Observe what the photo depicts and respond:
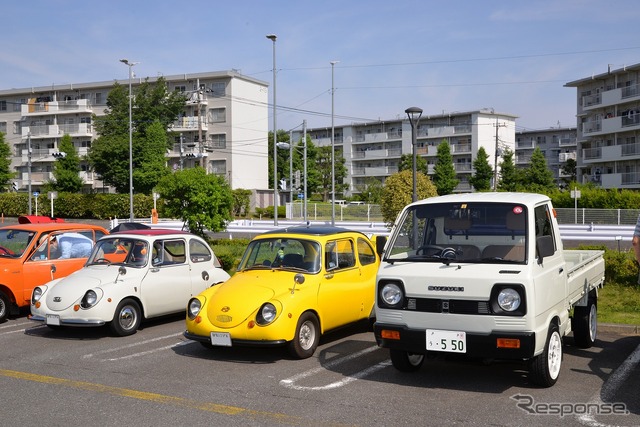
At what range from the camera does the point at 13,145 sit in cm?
7162

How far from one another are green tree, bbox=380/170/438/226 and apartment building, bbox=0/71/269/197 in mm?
33537

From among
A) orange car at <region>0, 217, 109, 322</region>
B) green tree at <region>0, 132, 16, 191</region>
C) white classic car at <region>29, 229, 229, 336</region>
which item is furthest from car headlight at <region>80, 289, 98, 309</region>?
green tree at <region>0, 132, 16, 191</region>

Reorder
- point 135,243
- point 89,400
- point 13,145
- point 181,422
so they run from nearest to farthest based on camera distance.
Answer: point 181,422 < point 89,400 < point 135,243 < point 13,145

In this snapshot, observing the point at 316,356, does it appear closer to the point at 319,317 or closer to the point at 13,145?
the point at 319,317

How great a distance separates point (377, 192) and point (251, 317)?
168ft

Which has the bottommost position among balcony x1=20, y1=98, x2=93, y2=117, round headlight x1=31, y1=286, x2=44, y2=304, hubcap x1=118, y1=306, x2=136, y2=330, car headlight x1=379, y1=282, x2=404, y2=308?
hubcap x1=118, y1=306, x2=136, y2=330

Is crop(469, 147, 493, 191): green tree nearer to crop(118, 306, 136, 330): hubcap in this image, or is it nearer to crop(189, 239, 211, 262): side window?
crop(189, 239, 211, 262): side window

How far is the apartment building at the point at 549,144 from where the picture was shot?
277 feet

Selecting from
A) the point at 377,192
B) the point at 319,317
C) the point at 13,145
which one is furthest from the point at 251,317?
the point at 13,145

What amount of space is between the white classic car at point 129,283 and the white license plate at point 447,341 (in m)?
5.27

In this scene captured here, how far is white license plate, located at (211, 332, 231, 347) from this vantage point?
761 centimetres

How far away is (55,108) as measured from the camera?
222ft

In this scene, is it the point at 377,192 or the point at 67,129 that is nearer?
the point at 377,192

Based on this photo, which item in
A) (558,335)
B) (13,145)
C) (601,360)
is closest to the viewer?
(558,335)
